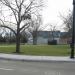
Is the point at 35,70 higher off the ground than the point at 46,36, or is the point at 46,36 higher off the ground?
the point at 46,36

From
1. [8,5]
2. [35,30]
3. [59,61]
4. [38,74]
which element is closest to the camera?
[38,74]

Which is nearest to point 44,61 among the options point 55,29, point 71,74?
point 71,74

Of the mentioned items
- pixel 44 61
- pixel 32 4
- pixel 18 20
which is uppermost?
pixel 32 4

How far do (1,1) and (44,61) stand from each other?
13846 mm

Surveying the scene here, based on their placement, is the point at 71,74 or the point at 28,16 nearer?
the point at 71,74

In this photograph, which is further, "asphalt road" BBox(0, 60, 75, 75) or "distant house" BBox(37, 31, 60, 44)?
"distant house" BBox(37, 31, 60, 44)

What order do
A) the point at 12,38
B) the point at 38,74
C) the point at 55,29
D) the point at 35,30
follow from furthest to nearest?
1. the point at 55,29
2. the point at 35,30
3. the point at 12,38
4. the point at 38,74

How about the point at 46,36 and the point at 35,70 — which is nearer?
the point at 35,70

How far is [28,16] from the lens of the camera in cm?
3259

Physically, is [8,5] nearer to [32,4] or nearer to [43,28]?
[32,4]

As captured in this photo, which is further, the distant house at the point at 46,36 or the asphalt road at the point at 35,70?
the distant house at the point at 46,36

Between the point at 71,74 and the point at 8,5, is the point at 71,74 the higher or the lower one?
the lower one

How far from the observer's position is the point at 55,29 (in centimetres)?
11844

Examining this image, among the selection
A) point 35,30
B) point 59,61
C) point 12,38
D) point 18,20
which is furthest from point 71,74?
point 35,30
